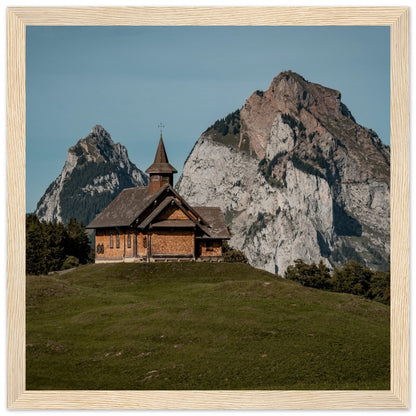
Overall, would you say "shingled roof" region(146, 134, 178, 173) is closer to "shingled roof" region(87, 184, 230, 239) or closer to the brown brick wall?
"shingled roof" region(87, 184, 230, 239)

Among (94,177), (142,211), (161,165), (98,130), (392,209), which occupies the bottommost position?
(142,211)

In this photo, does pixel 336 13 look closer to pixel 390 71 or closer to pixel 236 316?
pixel 390 71

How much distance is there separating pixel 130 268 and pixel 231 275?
25.7ft

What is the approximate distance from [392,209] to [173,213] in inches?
1583

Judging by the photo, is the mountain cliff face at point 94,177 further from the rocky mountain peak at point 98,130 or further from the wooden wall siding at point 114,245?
the rocky mountain peak at point 98,130

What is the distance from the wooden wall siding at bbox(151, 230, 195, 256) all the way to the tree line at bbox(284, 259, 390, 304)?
14.7m

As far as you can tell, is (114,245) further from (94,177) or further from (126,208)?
(94,177)

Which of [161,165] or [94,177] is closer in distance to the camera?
[161,165]

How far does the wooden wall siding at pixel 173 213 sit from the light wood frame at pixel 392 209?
38.9 m

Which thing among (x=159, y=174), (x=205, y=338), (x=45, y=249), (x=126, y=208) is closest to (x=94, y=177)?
(x=45, y=249)

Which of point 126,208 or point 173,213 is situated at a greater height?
point 126,208

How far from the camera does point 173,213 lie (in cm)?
6519

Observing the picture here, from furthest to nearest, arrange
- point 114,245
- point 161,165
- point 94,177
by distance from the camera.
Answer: point 94,177 → point 161,165 → point 114,245

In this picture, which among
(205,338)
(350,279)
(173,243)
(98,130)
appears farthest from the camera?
(350,279)
